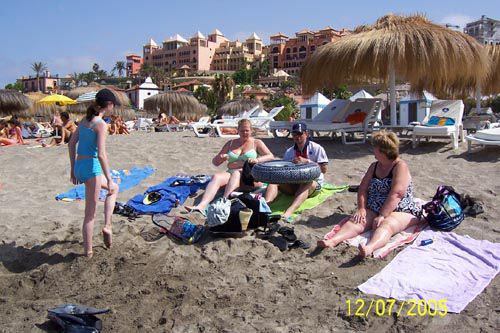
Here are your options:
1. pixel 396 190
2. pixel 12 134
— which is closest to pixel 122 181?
pixel 396 190

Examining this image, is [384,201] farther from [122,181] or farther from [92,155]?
[122,181]

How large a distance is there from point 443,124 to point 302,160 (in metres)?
4.47

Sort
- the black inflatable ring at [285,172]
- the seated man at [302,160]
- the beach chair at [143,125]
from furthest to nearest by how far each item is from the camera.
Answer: the beach chair at [143,125], the seated man at [302,160], the black inflatable ring at [285,172]

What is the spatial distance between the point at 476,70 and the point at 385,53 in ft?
6.32

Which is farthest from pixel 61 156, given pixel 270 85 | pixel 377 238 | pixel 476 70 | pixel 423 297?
pixel 270 85

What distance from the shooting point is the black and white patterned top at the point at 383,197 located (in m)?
4.04

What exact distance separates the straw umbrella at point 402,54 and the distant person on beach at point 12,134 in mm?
7904

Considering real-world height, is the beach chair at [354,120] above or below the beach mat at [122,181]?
above

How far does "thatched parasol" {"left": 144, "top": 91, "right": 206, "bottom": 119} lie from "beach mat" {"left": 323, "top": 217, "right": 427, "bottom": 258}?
73.9 ft

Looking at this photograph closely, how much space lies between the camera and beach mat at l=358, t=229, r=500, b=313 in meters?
2.98

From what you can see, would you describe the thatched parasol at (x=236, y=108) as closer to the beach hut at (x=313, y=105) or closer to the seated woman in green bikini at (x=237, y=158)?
the beach hut at (x=313, y=105)

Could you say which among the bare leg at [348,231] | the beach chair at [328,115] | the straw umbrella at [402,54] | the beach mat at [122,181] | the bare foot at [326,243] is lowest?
the bare foot at [326,243]

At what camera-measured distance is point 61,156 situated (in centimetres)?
841

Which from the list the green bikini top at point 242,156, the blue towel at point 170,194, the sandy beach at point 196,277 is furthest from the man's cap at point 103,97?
the green bikini top at point 242,156
